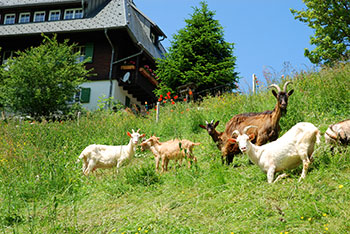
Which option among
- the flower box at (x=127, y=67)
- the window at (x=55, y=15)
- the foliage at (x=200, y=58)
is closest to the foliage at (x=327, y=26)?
the foliage at (x=200, y=58)

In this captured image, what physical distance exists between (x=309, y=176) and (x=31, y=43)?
28248 mm

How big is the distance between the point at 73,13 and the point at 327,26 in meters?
17.5

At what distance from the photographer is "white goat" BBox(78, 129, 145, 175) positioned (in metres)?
11.7

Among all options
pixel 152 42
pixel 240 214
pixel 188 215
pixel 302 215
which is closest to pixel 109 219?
pixel 188 215

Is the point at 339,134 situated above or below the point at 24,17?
below

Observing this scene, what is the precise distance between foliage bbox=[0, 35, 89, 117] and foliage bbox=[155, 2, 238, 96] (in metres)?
5.35

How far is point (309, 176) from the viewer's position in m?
8.30

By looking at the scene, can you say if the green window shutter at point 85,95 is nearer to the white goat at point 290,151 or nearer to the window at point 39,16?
the window at point 39,16

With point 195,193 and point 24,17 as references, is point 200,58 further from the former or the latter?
point 195,193

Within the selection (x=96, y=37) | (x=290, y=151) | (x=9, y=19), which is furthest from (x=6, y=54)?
(x=290, y=151)

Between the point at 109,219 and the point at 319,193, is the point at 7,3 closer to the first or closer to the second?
the point at 109,219

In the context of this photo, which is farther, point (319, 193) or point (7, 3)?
point (7, 3)

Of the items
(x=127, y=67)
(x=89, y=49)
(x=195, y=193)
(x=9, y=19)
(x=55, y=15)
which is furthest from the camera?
(x=9, y=19)

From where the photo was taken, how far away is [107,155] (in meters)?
11.8
